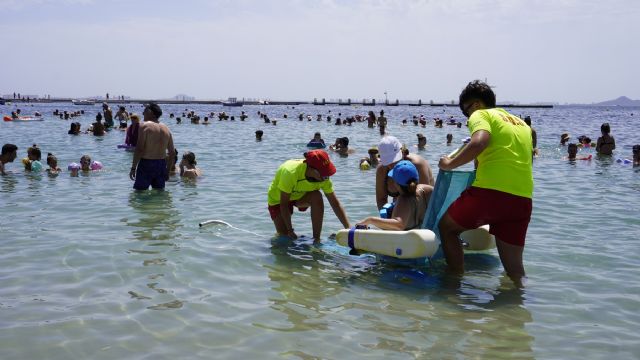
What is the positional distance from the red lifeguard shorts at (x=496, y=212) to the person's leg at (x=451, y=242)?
0.09 metres

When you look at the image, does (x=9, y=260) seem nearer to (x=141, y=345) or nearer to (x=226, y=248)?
(x=226, y=248)

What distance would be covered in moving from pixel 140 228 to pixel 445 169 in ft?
14.4

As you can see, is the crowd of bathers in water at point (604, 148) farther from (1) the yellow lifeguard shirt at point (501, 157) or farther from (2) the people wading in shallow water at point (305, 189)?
(1) the yellow lifeguard shirt at point (501, 157)

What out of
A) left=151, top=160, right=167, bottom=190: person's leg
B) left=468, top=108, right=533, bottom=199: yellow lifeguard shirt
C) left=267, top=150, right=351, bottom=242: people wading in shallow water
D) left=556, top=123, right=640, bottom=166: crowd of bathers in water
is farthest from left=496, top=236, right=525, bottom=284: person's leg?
left=556, top=123, right=640, bottom=166: crowd of bathers in water

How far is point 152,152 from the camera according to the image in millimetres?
10000

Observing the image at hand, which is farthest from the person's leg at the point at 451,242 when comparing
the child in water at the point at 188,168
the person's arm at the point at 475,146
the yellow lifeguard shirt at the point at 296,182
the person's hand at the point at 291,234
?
the child in water at the point at 188,168

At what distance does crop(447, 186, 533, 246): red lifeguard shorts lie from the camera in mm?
5031

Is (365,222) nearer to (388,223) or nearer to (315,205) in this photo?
(388,223)

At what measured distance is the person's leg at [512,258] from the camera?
5.30 meters

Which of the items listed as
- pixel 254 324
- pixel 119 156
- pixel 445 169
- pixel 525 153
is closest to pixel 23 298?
pixel 254 324

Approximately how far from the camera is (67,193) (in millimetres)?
10820

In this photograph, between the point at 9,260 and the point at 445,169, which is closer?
the point at 445,169

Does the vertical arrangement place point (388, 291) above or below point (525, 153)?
below

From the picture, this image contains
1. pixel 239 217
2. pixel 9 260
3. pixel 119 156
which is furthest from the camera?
pixel 119 156
